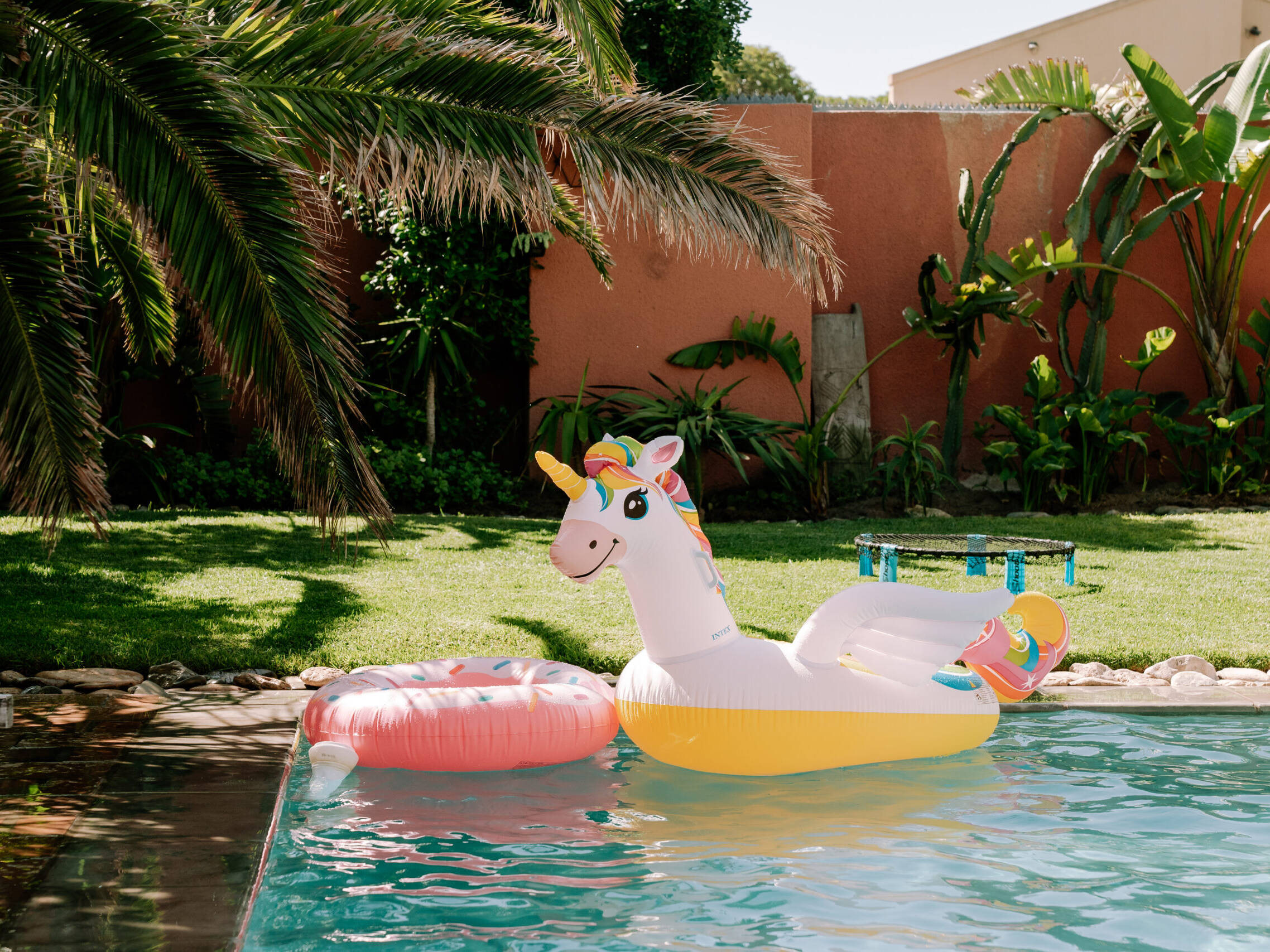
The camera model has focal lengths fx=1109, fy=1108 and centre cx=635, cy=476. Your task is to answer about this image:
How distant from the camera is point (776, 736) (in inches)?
165

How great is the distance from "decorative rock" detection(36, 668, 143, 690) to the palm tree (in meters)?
1.49

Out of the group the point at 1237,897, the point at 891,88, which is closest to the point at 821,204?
the point at 1237,897

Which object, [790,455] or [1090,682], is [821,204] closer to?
[1090,682]

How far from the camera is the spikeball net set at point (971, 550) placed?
20.0ft

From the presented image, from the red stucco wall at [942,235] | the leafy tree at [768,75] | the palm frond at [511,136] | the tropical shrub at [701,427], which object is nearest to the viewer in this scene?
the palm frond at [511,136]

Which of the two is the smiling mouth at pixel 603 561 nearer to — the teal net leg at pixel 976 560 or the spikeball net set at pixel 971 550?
the spikeball net set at pixel 971 550

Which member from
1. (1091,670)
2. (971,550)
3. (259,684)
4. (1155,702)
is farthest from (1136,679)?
(259,684)

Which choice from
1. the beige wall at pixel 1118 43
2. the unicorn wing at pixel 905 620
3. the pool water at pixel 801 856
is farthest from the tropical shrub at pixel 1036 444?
the beige wall at pixel 1118 43

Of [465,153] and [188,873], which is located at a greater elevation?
[465,153]

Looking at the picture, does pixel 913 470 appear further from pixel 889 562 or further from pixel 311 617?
pixel 311 617

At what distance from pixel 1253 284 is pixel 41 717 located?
39.9 ft

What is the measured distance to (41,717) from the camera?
4.73 m

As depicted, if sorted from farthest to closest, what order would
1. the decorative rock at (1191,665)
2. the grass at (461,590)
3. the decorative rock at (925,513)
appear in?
the decorative rock at (925,513)
the grass at (461,590)
the decorative rock at (1191,665)

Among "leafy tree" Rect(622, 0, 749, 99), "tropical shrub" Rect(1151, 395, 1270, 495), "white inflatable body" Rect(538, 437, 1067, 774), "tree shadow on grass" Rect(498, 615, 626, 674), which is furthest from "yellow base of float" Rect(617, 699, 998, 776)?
"leafy tree" Rect(622, 0, 749, 99)
